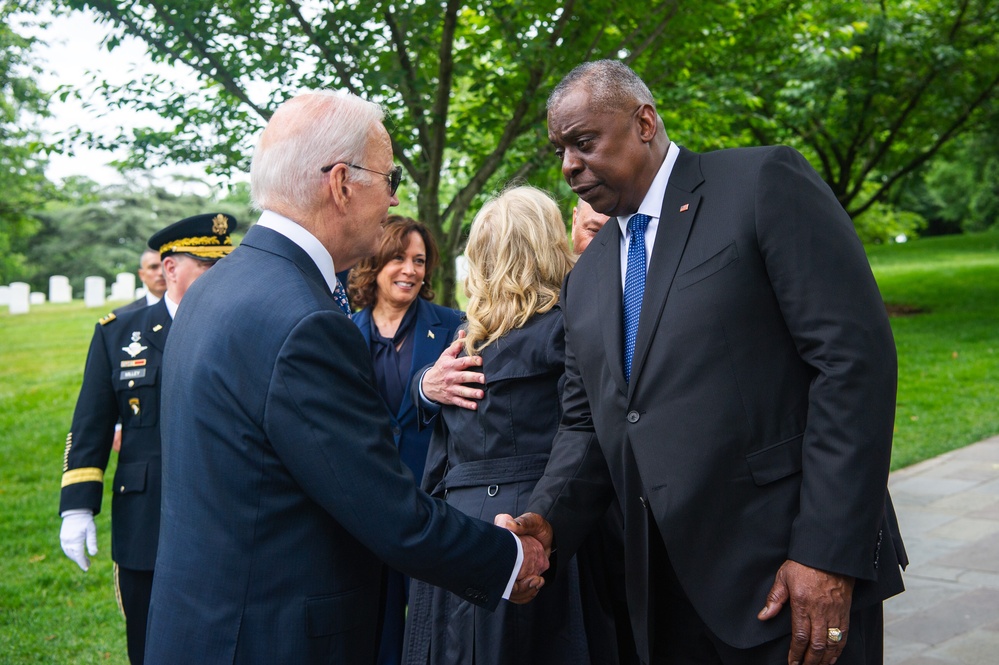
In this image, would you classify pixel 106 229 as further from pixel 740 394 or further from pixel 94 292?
pixel 740 394

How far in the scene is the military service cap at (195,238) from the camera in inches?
169

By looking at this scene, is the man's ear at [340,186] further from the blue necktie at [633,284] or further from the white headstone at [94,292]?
the white headstone at [94,292]

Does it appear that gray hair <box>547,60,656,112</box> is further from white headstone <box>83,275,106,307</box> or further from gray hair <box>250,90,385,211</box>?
white headstone <box>83,275,106,307</box>

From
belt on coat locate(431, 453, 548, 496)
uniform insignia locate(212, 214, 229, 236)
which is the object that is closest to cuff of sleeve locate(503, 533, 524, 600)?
belt on coat locate(431, 453, 548, 496)

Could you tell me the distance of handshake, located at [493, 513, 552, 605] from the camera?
103 inches

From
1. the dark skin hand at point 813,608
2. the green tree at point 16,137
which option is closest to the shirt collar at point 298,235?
the dark skin hand at point 813,608

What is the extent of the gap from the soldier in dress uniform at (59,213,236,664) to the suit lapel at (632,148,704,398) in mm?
2471

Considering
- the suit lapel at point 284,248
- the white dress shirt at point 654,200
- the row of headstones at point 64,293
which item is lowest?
the row of headstones at point 64,293

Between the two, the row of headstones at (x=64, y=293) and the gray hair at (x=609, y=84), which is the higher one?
the gray hair at (x=609, y=84)

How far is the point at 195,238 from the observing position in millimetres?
4316

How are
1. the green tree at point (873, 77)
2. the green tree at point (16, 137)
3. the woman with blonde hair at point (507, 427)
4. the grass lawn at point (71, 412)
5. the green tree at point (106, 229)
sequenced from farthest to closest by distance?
the green tree at point (106, 229)
the green tree at point (16, 137)
the green tree at point (873, 77)
the grass lawn at point (71, 412)
the woman with blonde hair at point (507, 427)

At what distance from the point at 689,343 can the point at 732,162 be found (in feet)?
1.70

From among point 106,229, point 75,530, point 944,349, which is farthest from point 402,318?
point 106,229

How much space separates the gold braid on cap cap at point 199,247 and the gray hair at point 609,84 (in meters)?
2.31
